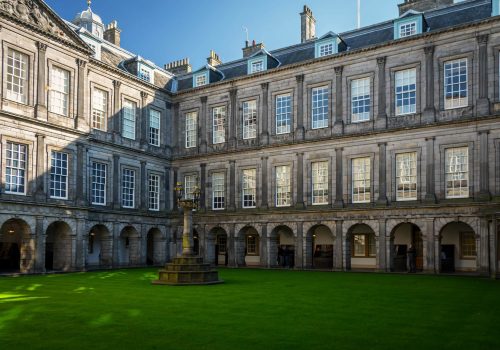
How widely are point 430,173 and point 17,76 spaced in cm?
2124

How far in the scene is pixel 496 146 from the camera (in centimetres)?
2636

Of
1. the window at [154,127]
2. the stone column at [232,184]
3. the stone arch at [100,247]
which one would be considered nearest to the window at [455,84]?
the stone column at [232,184]

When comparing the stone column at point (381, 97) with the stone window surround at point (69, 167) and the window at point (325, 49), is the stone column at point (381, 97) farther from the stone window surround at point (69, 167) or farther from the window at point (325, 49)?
the stone window surround at point (69, 167)

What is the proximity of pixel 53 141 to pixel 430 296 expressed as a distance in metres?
20.6

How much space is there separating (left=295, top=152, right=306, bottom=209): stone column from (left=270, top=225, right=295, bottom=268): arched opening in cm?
246

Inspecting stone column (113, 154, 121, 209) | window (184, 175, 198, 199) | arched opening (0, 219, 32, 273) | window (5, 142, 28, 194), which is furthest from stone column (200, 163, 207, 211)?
window (5, 142, 28, 194)

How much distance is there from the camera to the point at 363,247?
111 ft

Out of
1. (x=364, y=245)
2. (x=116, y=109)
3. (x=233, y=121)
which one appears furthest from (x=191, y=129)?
(x=364, y=245)

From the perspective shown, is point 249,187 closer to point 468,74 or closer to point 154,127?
point 154,127

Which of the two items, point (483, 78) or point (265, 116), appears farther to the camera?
point (265, 116)

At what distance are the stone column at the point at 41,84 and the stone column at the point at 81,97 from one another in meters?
2.31

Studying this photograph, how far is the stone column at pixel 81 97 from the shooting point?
30.3 m

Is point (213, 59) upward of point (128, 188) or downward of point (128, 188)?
upward

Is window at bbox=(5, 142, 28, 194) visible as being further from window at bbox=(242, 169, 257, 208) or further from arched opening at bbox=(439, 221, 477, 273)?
arched opening at bbox=(439, 221, 477, 273)
